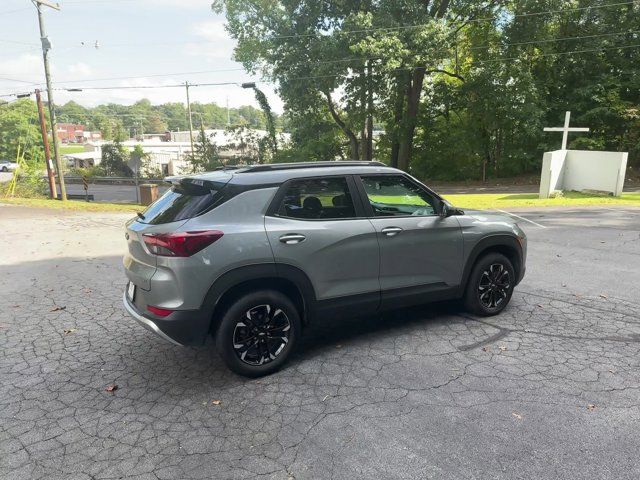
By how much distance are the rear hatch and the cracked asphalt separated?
94 cm

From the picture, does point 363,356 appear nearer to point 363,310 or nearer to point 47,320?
point 363,310

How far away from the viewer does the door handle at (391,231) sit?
162 inches

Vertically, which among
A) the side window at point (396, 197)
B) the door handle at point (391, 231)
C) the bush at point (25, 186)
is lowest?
the bush at point (25, 186)

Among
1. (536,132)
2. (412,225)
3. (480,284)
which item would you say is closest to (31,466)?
(412,225)

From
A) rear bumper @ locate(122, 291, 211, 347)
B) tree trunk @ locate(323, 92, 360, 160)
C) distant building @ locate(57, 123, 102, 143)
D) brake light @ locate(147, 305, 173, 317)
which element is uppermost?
distant building @ locate(57, 123, 102, 143)

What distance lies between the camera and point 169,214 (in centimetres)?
366

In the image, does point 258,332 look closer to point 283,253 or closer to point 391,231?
point 283,253

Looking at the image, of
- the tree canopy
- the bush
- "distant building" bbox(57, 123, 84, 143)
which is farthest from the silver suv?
"distant building" bbox(57, 123, 84, 143)

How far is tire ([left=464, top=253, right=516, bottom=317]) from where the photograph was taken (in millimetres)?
4750

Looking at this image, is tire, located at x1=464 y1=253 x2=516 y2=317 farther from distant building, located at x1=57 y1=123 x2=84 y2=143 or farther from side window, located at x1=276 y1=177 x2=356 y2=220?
distant building, located at x1=57 y1=123 x2=84 y2=143

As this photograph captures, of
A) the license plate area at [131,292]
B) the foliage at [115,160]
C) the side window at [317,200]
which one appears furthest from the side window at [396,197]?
the foliage at [115,160]

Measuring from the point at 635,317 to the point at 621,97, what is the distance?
96.4 feet

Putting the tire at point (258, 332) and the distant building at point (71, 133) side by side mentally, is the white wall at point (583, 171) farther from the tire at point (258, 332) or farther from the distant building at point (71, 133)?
the distant building at point (71, 133)

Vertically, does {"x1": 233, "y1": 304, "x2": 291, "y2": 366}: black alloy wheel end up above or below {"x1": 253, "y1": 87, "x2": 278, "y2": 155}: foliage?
below
